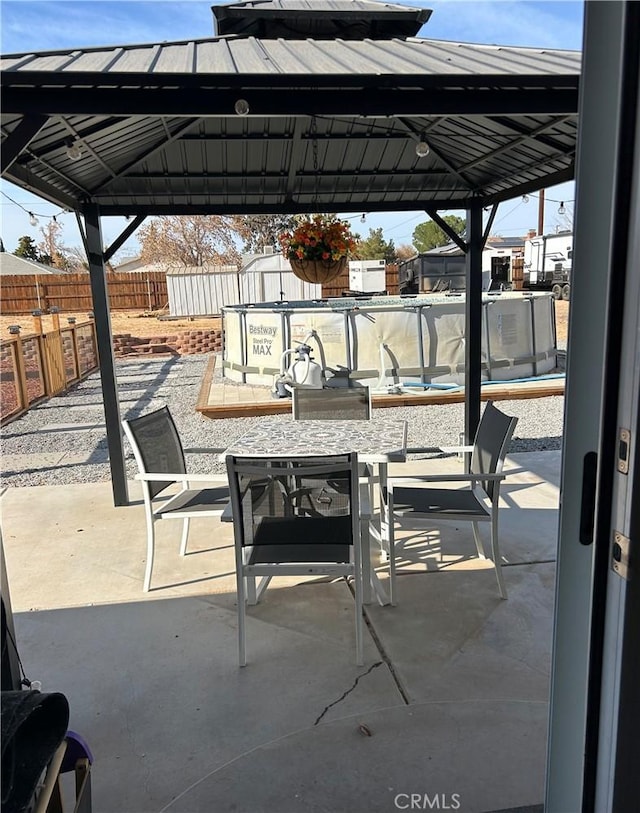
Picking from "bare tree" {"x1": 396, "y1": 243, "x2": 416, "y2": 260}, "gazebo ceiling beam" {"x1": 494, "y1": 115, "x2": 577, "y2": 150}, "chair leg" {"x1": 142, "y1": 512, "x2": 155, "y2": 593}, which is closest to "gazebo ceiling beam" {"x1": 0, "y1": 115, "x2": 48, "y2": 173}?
"chair leg" {"x1": 142, "y1": 512, "x2": 155, "y2": 593}

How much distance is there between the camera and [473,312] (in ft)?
15.2

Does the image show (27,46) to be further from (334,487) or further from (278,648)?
(278,648)

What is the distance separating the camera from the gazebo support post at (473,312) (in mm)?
4559

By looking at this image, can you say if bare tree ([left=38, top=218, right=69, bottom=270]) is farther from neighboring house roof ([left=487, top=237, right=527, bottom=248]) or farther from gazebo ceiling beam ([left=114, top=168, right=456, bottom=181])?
gazebo ceiling beam ([left=114, top=168, right=456, bottom=181])

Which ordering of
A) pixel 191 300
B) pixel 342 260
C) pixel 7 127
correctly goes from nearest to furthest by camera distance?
pixel 7 127, pixel 342 260, pixel 191 300

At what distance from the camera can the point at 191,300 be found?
1753 cm

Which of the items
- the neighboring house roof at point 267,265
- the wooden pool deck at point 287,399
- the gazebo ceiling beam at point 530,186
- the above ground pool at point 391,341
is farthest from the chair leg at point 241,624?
the neighboring house roof at point 267,265

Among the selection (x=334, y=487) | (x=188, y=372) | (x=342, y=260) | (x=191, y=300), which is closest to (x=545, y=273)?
(x=191, y=300)

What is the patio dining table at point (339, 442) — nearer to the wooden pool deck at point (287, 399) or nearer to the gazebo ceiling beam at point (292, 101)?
the gazebo ceiling beam at point (292, 101)

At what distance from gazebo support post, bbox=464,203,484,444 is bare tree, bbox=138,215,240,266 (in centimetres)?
2491

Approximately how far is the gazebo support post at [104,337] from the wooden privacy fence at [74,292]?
1471cm

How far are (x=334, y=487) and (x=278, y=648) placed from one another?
0.74m

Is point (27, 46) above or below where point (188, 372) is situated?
above

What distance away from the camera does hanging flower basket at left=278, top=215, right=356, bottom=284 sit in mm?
3979
